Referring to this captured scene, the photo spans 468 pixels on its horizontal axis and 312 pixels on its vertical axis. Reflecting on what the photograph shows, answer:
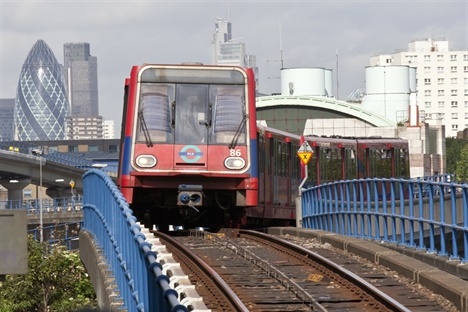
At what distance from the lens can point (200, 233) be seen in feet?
86.3

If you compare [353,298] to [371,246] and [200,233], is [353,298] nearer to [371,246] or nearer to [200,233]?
[371,246]

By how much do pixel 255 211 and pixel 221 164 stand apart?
3350 mm

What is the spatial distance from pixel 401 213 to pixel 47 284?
2132 centimetres

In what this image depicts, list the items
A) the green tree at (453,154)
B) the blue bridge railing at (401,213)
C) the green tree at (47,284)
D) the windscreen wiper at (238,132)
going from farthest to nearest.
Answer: the green tree at (453,154) < the green tree at (47,284) < the windscreen wiper at (238,132) < the blue bridge railing at (401,213)

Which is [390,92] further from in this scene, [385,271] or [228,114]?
[385,271]

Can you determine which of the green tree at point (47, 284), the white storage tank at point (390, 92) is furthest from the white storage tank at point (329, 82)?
the green tree at point (47, 284)

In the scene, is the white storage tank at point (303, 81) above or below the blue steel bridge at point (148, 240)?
above

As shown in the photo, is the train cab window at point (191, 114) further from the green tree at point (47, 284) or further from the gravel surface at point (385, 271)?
the green tree at point (47, 284)

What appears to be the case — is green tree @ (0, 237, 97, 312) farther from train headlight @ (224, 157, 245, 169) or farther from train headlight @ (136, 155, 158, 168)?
train headlight @ (224, 157, 245, 169)

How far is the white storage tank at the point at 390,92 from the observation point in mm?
137500

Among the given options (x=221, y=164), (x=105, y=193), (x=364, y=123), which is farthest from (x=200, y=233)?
(x=364, y=123)

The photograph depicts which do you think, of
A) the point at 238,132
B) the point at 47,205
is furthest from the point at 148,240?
the point at 47,205

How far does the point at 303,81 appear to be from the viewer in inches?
5103

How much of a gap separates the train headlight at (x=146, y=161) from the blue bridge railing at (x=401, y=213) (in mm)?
3724
